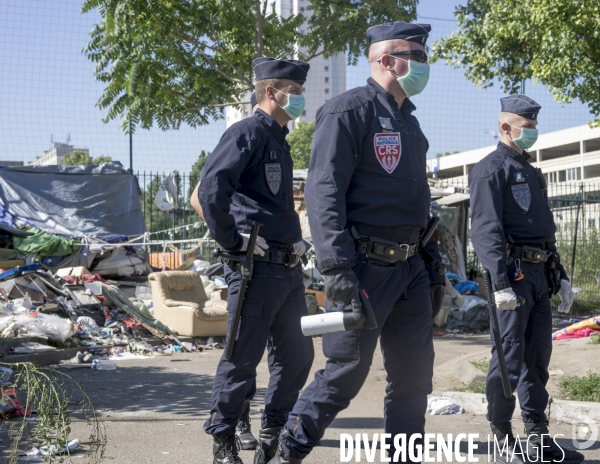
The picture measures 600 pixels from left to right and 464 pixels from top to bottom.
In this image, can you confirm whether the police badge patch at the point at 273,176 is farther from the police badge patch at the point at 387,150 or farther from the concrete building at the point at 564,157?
the concrete building at the point at 564,157

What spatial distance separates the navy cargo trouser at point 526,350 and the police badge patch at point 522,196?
0.37m

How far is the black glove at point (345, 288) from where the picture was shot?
3.48 metres

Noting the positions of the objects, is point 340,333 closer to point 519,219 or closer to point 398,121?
point 398,121

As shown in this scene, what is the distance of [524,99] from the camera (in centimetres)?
518

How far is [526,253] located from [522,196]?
14.3 inches

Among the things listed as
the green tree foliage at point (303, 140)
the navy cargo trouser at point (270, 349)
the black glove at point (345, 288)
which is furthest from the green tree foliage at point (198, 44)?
the green tree foliage at point (303, 140)

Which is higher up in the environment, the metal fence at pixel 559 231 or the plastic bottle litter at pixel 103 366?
the metal fence at pixel 559 231

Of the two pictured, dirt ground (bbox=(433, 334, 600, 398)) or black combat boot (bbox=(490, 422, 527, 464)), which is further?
dirt ground (bbox=(433, 334, 600, 398))

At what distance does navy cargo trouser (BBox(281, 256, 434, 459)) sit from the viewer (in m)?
3.66

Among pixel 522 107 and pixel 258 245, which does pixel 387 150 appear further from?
pixel 522 107

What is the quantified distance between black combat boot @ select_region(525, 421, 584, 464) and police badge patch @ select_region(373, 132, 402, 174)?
2.05 metres

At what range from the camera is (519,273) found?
4801 millimetres

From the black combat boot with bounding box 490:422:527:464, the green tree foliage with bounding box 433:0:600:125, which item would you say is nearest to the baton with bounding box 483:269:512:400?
the black combat boot with bounding box 490:422:527:464

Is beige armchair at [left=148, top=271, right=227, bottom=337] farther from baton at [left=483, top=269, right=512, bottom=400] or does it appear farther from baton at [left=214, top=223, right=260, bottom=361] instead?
baton at [left=483, top=269, right=512, bottom=400]
